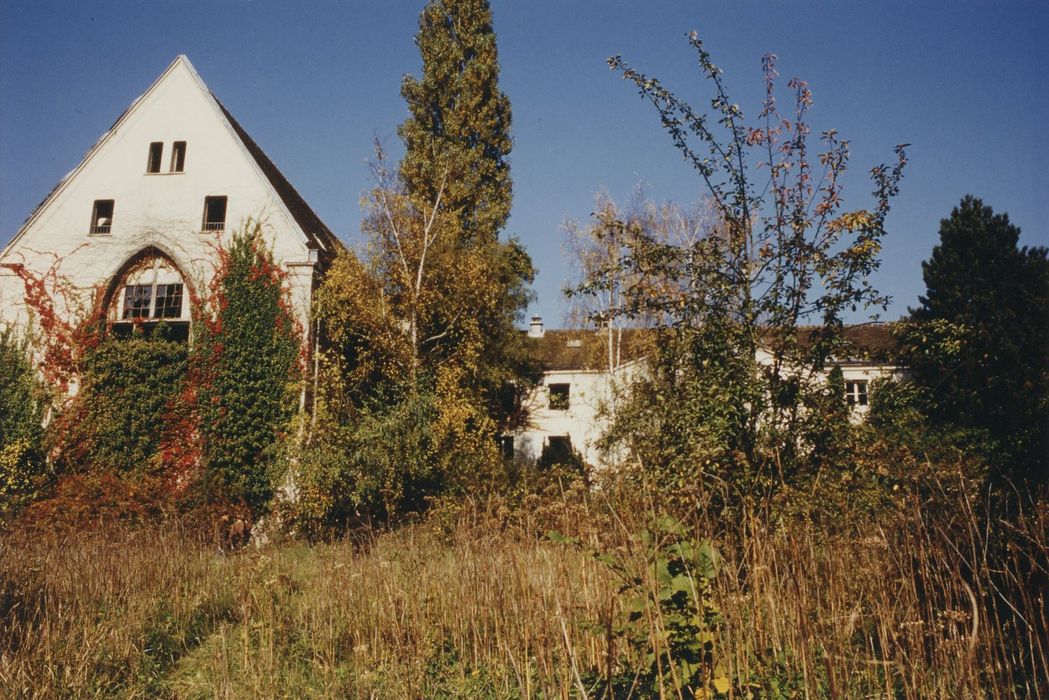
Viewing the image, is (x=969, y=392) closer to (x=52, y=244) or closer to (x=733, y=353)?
(x=733, y=353)

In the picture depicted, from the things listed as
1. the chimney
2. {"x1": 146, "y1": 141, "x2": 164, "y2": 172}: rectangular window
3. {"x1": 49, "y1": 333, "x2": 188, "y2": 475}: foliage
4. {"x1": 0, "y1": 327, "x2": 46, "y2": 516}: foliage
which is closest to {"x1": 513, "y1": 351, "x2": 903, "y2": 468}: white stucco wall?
the chimney

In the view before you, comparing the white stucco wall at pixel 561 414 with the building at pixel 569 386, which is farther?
the white stucco wall at pixel 561 414

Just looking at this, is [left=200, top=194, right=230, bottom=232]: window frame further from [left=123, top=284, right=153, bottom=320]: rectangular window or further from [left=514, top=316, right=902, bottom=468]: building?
[left=514, top=316, right=902, bottom=468]: building

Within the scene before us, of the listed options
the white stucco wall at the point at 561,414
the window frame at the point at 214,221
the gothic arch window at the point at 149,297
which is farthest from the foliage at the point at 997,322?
the gothic arch window at the point at 149,297

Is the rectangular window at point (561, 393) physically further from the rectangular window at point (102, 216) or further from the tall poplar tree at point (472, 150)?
the rectangular window at point (102, 216)

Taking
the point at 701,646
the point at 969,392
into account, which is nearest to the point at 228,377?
the point at 701,646

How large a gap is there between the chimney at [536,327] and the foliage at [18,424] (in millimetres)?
24018

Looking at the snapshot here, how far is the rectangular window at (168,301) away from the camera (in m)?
17.5

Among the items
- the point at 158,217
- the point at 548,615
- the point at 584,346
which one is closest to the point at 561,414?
the point at 584,346

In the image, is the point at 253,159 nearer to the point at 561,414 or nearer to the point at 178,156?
the point at 178,156

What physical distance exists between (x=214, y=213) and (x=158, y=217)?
149 cm

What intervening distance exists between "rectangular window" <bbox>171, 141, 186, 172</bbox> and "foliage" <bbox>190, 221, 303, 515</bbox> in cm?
306

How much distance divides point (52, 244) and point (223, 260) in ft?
16.9

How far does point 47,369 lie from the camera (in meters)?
16.6
